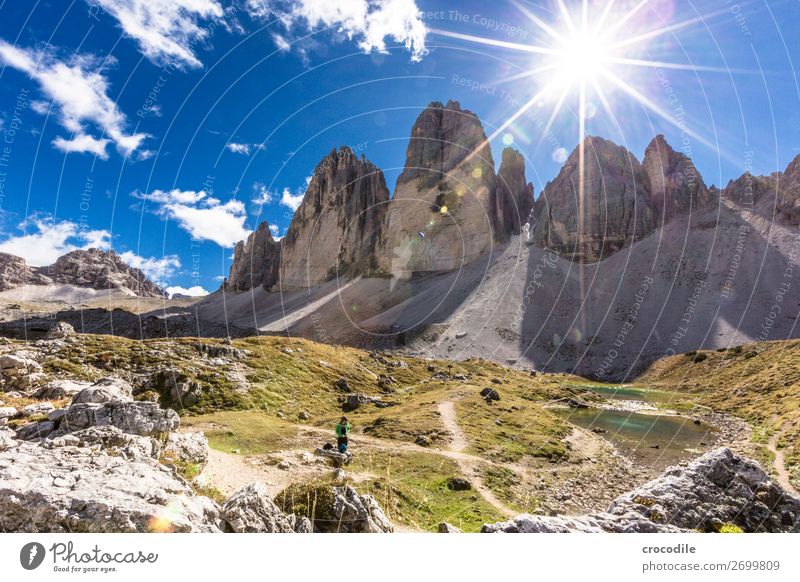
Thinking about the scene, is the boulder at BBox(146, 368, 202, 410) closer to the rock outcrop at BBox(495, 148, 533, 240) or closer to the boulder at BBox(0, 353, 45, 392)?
the boulder at BBox(0, 353, 45, 392)

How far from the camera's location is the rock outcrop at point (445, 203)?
154625mm

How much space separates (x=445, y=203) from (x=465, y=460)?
475 feet

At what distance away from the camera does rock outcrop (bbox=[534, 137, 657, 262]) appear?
140 metres

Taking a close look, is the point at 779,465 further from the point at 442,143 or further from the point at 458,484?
the point at 442,143

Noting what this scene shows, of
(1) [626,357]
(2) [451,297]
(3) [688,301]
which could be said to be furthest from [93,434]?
(3) [688,301]

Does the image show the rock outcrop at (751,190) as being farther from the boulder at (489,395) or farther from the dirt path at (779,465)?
the boulder at (489,395)

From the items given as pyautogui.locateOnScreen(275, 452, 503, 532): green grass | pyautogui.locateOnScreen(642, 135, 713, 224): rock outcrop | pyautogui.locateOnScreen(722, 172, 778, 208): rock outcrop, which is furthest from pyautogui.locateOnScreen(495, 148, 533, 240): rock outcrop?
pyautogui.locateOnScreen(275, 452, 503, 532): green grass

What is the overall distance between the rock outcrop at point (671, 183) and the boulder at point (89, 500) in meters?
163

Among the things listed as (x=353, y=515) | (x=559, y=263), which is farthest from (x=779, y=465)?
(x=559, y=263)

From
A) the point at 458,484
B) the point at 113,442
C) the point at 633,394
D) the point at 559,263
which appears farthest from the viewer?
the point at 559,263

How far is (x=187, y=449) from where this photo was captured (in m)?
15.6

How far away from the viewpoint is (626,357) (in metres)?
91.9

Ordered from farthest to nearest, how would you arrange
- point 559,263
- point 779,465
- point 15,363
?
point 559,263 → point 15,363 → point 779,465

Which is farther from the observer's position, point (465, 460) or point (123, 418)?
point (465, 460)
